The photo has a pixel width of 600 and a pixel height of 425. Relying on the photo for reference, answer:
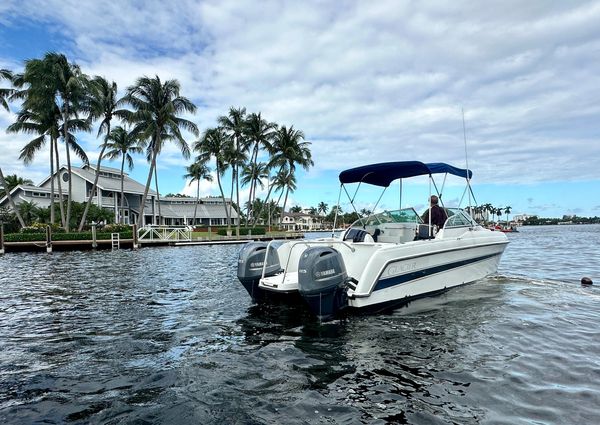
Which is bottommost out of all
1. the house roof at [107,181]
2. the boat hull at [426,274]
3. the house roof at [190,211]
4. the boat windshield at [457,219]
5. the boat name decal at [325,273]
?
the boat hull at [426,274]

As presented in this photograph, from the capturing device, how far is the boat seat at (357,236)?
26.4 ft

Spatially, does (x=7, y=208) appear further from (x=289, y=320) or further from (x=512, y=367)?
(x=512, y=367)

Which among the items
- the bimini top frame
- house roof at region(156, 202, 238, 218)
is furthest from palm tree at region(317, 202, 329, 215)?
the bimini top frame

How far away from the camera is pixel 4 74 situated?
103 feet

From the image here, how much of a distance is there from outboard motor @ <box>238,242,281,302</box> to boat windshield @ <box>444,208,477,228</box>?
386cm

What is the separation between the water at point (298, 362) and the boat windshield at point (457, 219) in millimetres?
1594

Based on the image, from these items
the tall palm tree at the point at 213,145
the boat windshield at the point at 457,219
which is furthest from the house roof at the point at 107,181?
the boat windshield at the point at 457,219

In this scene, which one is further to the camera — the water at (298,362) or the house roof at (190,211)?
the house roof at (190,211)

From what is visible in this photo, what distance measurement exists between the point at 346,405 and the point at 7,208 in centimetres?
4702

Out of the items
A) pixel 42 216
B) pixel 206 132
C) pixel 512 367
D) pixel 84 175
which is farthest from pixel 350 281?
pixel 84 175

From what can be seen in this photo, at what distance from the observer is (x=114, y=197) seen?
47.9 metres

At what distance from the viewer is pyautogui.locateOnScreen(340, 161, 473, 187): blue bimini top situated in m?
8.76

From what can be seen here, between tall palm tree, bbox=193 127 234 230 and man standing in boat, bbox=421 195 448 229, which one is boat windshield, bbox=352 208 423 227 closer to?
man standing in boat, bbox=421 195 448 229

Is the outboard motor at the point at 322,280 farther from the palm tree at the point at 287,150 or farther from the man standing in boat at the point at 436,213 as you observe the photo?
the palm tree at the point at 287,150
